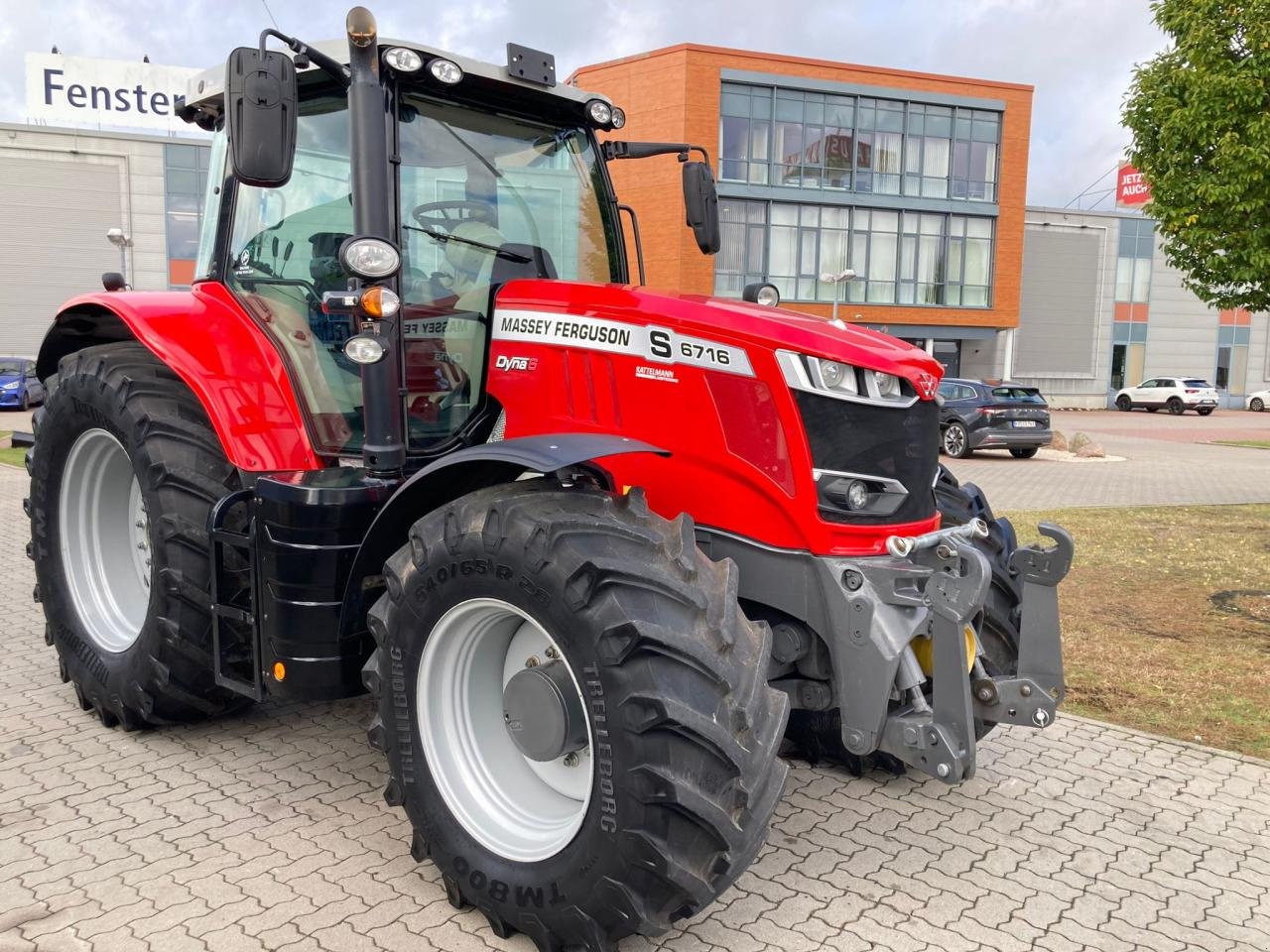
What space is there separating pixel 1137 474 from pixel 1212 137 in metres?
10.7

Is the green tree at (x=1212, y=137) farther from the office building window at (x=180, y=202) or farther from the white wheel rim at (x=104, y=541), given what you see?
the office building window at (x=180, y=202)

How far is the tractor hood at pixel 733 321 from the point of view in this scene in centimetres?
310

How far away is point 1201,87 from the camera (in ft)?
25.5

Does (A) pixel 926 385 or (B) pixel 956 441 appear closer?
(A) pixel 926 385

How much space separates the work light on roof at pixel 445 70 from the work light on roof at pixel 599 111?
684 millimetres

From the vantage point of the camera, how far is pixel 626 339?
3.27 metres

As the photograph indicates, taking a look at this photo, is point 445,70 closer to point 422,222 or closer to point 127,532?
point 422,222

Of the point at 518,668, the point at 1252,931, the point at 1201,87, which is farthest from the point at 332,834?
the point at 1201,87

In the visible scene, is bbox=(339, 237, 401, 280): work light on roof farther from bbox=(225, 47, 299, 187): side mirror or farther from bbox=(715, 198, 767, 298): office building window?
bbox=(715, 198, 767, 298): office building window

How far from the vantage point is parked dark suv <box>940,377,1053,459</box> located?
19.8 m

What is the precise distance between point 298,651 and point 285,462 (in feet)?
2.65

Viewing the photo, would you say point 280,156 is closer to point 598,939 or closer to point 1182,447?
point 598,939

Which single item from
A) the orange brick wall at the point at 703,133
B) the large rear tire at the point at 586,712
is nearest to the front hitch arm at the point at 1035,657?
the large rear tire at the point at 586,712

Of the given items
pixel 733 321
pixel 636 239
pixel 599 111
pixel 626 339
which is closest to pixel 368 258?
pixel 626 339
